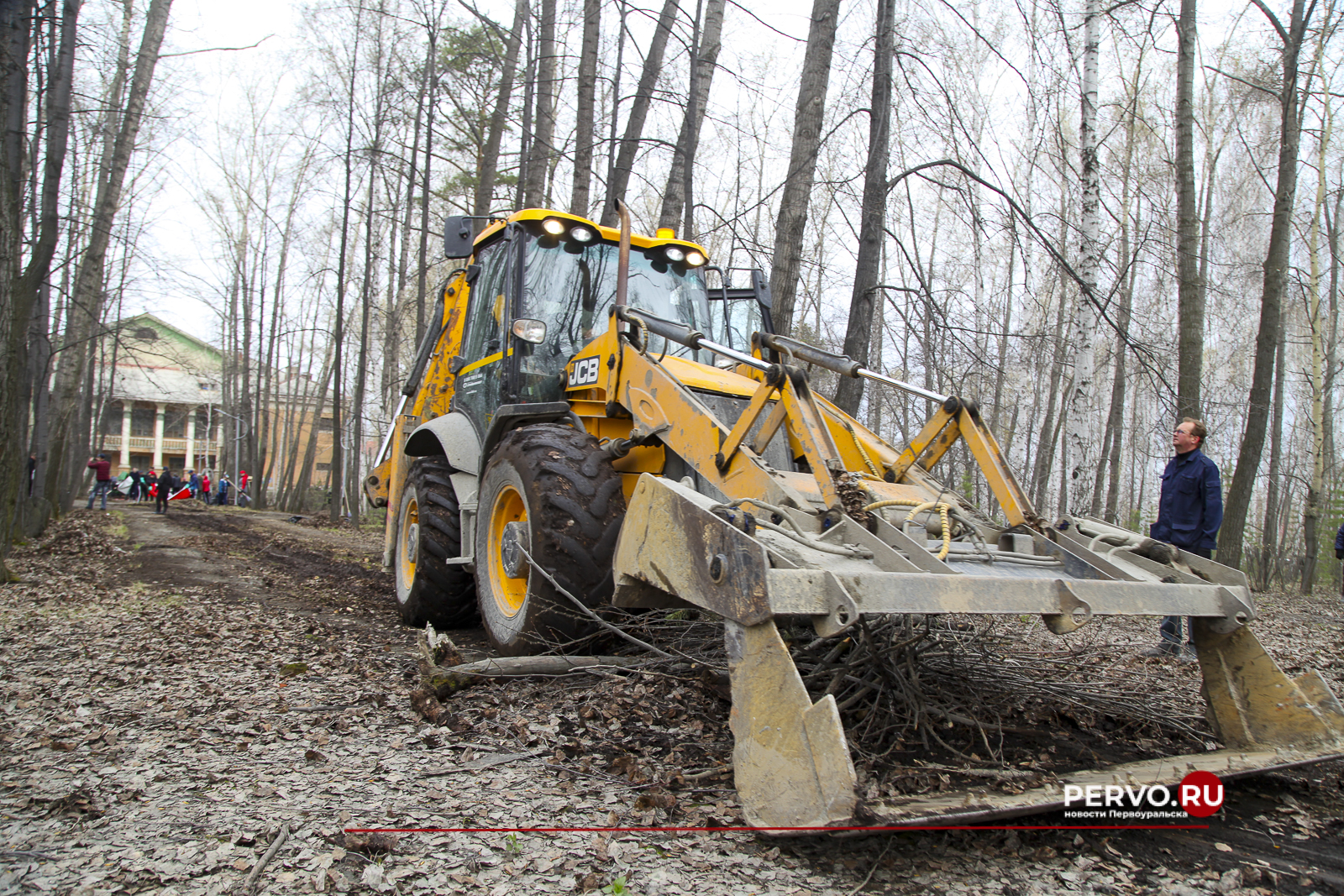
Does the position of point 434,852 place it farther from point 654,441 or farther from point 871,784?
point 654,441

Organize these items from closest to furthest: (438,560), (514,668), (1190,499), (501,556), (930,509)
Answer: (930,509), (514,668), (501,556), (438,560), (1190,499)

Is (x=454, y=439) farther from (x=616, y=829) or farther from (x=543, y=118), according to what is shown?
(x=543, y=118)

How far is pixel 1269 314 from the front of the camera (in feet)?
36.8

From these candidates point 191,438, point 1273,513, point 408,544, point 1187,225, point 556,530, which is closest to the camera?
point 556,530

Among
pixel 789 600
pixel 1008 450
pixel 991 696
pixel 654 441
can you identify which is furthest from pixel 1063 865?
pixel 1008 450

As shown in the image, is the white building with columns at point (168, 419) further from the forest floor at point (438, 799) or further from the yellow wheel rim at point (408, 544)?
the forest floor at point (438, 799)

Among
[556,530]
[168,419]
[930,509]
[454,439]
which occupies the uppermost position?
[168,419]

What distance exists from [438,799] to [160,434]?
5734 cm

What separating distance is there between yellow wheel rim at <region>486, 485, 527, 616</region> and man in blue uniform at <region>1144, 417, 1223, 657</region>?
14.5 feet

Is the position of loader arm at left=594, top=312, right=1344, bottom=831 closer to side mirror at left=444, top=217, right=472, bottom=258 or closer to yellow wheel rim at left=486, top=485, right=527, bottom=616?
yellow wheel rim at left=486, top=485, right=527, bottom=616

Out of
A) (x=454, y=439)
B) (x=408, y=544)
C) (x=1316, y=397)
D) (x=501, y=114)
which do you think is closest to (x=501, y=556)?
(x=454, y=439)

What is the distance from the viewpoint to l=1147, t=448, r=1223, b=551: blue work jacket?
19.9 ft

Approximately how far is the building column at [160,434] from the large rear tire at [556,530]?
5491cm

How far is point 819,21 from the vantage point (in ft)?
25.9
